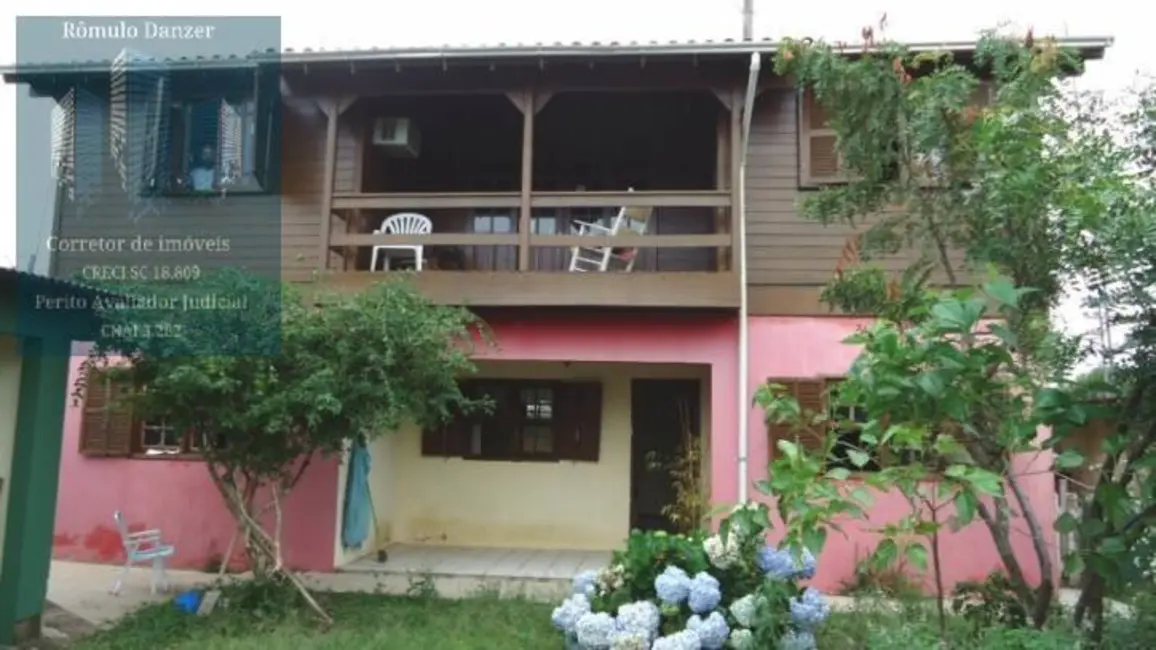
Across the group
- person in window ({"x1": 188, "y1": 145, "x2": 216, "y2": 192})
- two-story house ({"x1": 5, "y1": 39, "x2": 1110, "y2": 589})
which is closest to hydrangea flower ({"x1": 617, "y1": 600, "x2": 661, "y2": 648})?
two-story house ({"x1": 5, "y1": 39, "x2": 1110, "y2": 589})

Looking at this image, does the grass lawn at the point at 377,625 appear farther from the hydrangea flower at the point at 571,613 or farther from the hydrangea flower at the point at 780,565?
the hydrangea flower at the point at 571,613

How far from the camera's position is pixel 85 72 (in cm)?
870

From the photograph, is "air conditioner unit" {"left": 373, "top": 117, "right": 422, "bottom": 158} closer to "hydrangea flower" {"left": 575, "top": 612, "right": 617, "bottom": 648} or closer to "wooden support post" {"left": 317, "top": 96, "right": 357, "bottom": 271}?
"wooden support post" {"left": 317, "top": 96, "right": 357, "bottom": 271}

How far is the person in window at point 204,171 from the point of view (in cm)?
923

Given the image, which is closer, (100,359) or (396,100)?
(100,359)

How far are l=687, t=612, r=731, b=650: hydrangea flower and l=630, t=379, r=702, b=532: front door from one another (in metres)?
5.18

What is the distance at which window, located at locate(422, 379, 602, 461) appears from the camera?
9.61 m

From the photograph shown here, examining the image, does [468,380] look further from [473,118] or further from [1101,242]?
[1101,242]

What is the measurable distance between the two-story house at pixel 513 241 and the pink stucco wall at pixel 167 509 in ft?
0.08

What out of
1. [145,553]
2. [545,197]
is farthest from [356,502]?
[545,197]

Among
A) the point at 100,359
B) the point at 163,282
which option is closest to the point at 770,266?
the point at 163,282

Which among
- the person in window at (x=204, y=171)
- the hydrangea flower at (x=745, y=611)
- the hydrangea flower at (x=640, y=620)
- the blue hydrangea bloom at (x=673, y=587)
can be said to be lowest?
the hydrangea flower at (x=640, y=620)

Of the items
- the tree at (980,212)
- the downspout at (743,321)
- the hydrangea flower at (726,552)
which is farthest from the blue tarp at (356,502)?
the tree at (980,212)

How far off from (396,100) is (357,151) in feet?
2.31
